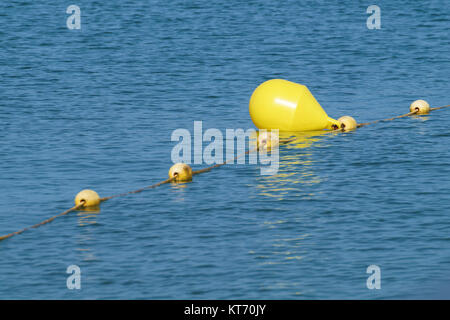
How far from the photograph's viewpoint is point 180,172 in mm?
20812

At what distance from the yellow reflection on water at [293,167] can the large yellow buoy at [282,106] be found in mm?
404

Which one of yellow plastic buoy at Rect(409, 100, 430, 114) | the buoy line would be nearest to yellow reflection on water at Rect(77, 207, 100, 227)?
the buoy line

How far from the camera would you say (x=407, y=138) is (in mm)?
24844

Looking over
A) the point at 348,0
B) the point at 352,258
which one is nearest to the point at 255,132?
the point at 352,258

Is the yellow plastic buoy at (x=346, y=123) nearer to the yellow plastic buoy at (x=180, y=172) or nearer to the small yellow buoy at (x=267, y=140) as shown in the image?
the small yellow buoy at (x=267, y=140)

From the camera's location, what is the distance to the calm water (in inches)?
593

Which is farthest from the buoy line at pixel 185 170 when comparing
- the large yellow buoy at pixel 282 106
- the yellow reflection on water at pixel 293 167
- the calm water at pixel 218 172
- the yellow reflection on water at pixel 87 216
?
the large yellow buoy at pixel 282 106

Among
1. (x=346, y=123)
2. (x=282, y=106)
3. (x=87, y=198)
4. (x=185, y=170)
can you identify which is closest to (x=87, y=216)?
(x=87, y=198)

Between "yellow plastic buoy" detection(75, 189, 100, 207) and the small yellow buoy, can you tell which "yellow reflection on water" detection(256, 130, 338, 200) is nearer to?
the small yellow buoy

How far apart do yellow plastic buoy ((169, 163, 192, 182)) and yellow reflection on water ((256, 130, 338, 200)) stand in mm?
1596

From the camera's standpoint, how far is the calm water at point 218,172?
15.1 m

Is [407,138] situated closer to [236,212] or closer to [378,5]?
[236,212]

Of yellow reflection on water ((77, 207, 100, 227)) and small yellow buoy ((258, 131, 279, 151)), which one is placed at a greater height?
small yellow buoy ((258, 131, 279, 151))

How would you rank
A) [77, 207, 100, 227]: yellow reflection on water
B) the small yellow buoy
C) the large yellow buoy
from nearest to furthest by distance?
[77, 207, 100, 227]: yellow reflection on water → the small yellow buoy → the large yellow buoy
